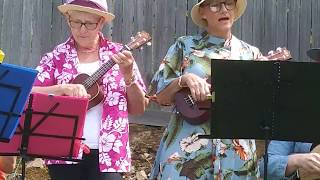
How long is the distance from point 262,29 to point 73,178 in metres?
3.26

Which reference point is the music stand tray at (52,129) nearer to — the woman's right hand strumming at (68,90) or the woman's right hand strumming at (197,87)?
the woman's right hand strumming at (68,90)

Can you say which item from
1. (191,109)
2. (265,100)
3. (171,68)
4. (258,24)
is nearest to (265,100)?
(265,100)

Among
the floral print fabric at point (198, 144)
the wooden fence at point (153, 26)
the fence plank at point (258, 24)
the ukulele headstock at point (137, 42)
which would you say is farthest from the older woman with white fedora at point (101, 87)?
the fence plank at point (258, 24)

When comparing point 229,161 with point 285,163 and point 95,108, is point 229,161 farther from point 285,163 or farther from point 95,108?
point 95,108

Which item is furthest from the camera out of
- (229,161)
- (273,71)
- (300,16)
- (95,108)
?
(300,16)

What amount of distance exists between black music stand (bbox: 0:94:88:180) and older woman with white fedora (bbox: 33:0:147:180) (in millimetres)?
335

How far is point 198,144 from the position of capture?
4008mm

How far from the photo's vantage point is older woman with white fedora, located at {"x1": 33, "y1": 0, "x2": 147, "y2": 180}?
4.15 meters

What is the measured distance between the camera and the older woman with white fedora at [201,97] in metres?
3.97

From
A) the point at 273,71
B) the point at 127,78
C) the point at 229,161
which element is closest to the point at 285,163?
the point at 229,161

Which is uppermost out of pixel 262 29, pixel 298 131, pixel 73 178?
pixel 262 29

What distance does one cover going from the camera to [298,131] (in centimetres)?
366

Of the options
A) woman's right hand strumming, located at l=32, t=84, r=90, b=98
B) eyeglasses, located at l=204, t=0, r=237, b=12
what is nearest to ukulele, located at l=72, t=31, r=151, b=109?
woman's right hand strumming, located at l=32, t=84, r=90, b=98

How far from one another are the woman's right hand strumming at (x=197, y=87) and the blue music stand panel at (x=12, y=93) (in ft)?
3.23
